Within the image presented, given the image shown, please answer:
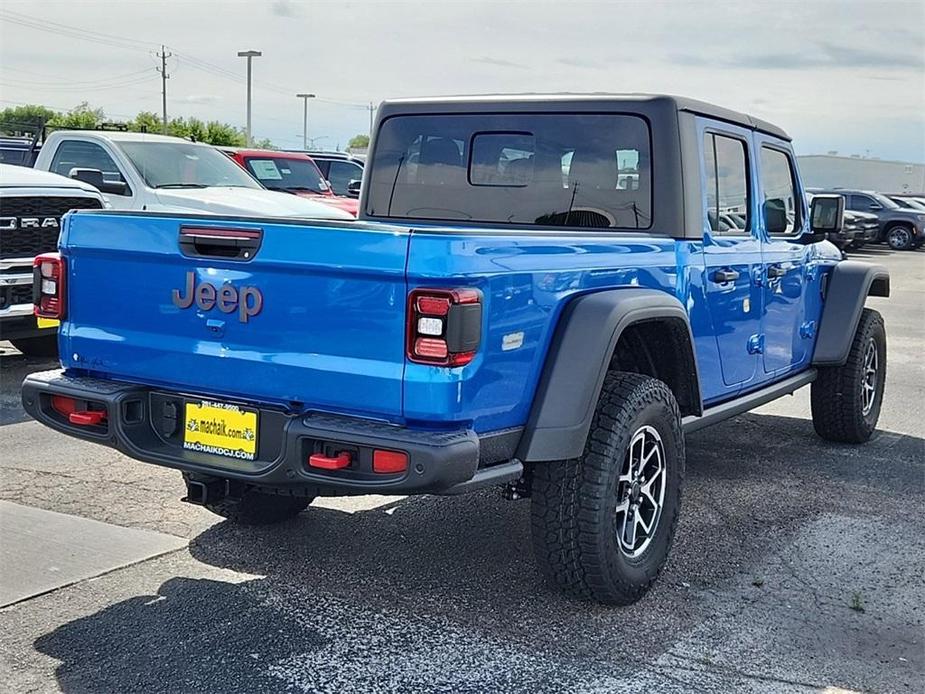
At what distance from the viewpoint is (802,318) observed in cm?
632

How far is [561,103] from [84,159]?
7450 mm

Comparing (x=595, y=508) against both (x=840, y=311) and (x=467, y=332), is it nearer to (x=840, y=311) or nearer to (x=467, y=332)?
(x=467, y=332)

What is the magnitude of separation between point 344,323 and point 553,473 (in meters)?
1.00

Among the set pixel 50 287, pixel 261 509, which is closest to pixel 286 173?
pixel 261 509

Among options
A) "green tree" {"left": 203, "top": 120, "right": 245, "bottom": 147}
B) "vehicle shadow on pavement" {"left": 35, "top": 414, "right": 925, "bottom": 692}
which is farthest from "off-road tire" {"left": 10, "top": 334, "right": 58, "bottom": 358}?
"green tree" {"left": 203, "top": 120, "right": 245, "bottom": 147}

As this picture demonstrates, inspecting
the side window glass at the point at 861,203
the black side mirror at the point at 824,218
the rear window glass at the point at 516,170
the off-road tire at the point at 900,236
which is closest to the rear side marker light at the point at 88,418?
the rear window glass at the point at 516,170

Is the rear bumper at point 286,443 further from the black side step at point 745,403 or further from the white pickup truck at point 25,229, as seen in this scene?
the white pickup truck at point 25,229

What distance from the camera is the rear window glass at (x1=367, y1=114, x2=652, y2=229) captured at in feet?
16.2

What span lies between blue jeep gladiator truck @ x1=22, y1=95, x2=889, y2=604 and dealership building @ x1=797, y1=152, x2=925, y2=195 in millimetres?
72050

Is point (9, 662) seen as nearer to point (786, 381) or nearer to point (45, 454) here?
point (45, 454)

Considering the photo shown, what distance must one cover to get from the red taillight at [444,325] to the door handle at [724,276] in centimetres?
192

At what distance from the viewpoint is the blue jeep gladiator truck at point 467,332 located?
3.43 meters

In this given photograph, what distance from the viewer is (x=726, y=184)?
5.35 meters

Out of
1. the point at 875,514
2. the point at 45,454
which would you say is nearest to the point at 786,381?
the point at 875,514
